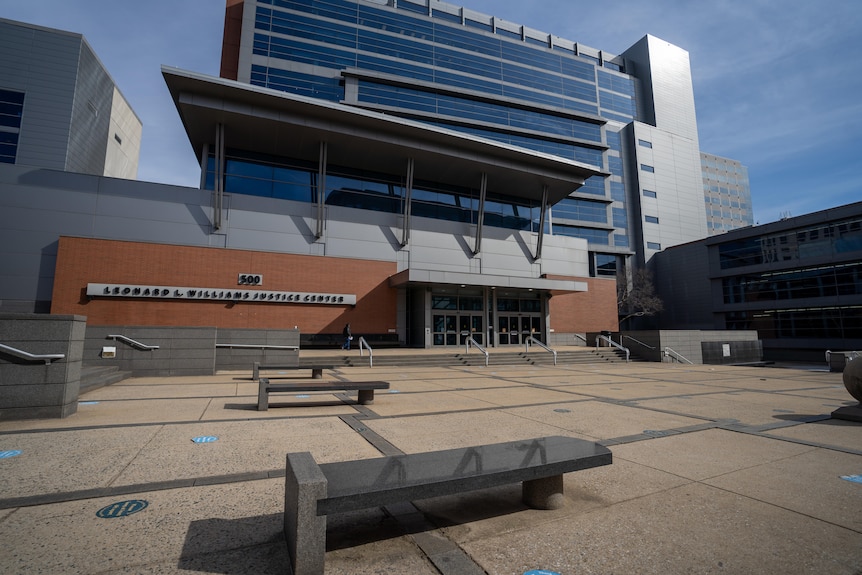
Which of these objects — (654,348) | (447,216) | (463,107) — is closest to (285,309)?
(447,216)

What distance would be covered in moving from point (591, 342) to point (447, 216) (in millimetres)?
15022

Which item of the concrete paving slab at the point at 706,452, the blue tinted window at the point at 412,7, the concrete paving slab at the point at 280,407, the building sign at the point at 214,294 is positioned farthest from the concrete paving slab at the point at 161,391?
the blue tinted window at the point at 412,7

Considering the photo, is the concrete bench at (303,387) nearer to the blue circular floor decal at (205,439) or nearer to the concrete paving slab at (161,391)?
the blue circular floor decal at (205,439)

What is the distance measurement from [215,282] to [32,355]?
61.2 ft

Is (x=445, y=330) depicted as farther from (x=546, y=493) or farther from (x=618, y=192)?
(x=618, y=192)

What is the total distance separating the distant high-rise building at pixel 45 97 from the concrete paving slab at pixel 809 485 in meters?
65.0

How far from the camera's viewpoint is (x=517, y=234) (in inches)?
1331

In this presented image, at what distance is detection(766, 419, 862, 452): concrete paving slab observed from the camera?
5.96 m

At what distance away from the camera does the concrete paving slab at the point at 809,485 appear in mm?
3602

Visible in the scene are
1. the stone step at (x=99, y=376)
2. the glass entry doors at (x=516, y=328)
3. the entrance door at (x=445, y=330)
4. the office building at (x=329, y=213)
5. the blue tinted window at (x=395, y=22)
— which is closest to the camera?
the stone step at (x=99, y=376)

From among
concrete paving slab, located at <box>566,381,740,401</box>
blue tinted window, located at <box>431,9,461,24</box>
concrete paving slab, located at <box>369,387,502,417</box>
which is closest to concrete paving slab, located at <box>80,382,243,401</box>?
concrete paving slab, located at <box>369,387,502,417</box>

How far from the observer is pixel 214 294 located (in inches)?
955

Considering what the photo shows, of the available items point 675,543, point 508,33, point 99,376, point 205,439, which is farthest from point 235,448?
point 508,33

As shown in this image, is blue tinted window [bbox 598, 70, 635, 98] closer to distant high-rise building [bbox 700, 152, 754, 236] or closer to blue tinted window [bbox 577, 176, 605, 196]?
blue tinted window [bbox 577, 176, 605, 196]
